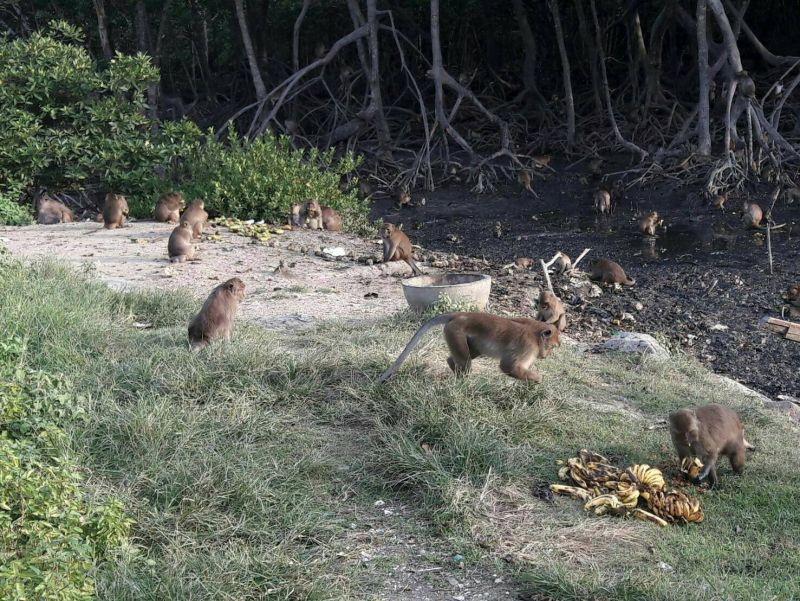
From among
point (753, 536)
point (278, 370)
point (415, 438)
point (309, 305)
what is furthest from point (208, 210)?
point (753, 536)

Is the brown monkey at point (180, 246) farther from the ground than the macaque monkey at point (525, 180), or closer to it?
farther from the ground

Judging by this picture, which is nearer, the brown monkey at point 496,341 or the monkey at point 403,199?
the brown monkey at point 496,341

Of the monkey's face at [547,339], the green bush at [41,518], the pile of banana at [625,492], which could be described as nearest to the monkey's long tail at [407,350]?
the monkey's face at [547,339]

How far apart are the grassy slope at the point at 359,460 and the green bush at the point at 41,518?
256 millimetres

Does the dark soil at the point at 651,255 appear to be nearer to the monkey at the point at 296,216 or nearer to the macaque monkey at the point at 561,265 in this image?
the macaque monkey at the point at 561,265

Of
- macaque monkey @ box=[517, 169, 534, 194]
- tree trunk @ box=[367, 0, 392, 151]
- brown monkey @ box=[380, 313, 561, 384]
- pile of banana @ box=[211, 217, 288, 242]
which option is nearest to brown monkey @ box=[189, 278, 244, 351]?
brown monkey @ box=[380, 313, 561, 384]

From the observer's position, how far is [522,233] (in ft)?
54.8

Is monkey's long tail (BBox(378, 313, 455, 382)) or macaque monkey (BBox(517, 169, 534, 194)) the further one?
macaque monkey (BBox(517, 169, 534, 194))

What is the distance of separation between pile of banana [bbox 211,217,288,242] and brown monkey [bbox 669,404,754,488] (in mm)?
8123

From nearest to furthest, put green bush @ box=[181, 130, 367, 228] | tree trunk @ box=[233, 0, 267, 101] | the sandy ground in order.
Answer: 1. the sandy ground
2. green bush @ box=[181, 130, 367, 228]
3. tree trunk @ box=[233, 0, 267, 101]

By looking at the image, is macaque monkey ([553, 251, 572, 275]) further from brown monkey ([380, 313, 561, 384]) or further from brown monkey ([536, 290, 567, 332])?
Answer: brown monkey ([380, 313, 561, 384])

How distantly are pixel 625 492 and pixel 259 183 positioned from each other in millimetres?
9776

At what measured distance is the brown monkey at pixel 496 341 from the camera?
6656 millimetres

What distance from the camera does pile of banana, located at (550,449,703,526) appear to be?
536cm
